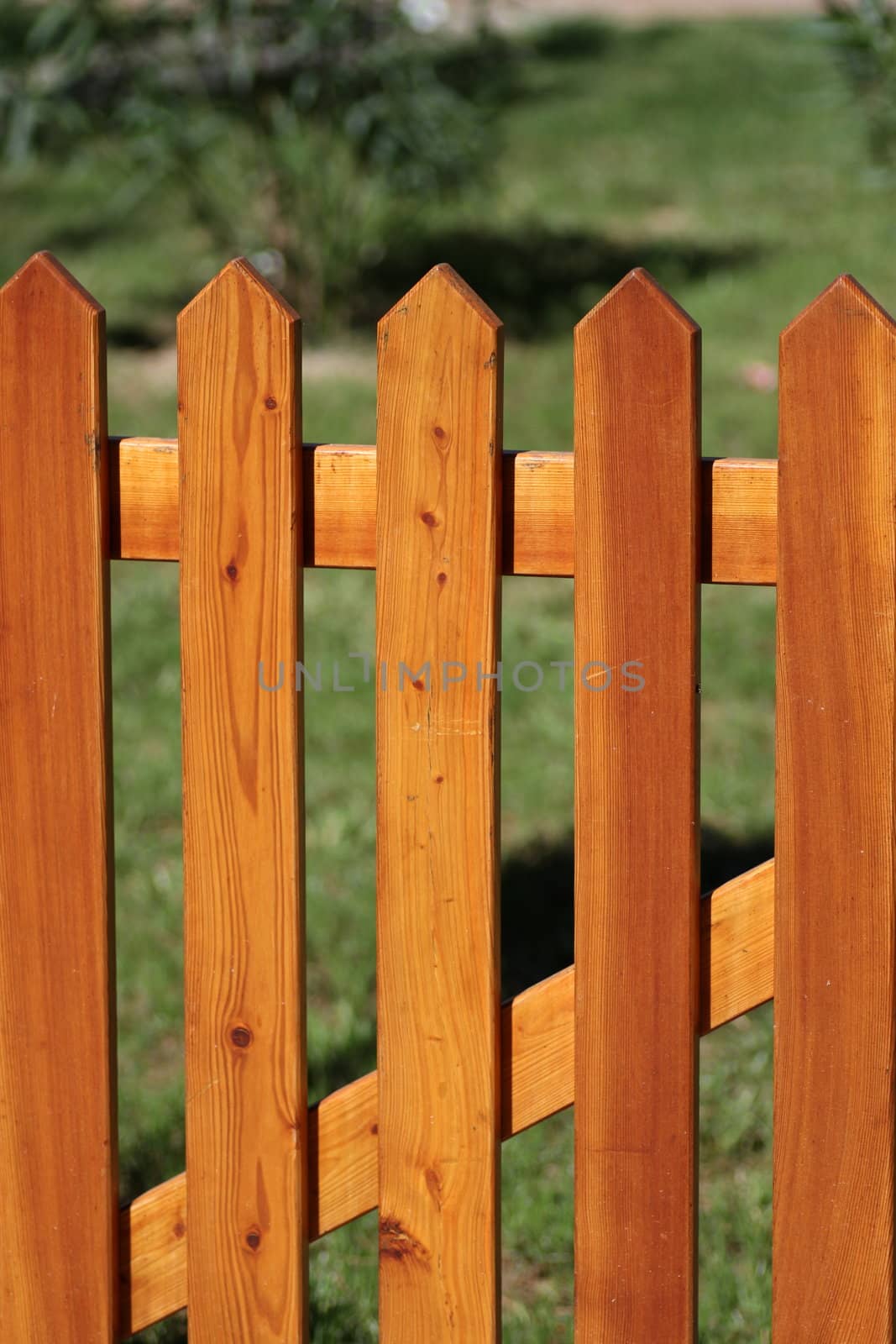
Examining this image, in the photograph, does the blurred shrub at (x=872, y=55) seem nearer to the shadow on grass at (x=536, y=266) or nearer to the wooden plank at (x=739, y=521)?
the shadow on grass at (x=536, y=266)

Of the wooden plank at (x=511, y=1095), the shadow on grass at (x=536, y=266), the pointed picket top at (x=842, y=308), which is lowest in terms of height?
the wooden plank at (x=511, y=1095)

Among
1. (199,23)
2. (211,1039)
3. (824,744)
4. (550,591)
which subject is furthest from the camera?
(199,23)

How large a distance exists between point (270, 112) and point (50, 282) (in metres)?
5.61

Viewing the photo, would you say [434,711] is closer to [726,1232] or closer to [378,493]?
[378,493]

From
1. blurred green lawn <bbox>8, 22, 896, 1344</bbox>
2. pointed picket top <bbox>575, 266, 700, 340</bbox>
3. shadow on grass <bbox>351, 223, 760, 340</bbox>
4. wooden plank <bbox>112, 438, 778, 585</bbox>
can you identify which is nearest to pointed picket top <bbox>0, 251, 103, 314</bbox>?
wooden plank <bbox>112, 438, 778, 585</bbox>

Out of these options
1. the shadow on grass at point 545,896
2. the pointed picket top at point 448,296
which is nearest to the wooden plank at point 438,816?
the pointed picket top at point 448,296

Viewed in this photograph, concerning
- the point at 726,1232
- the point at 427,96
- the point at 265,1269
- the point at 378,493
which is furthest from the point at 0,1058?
the point at 427,96

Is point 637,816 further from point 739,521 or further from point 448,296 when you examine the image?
point 448,296

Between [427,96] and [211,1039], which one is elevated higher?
[427,96]

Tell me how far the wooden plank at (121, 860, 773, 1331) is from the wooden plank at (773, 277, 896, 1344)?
0.14ft

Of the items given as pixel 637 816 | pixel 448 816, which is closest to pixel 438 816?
Answer: pixel 448 816

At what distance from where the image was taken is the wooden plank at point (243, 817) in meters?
1.55

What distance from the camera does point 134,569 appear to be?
529 centimetres

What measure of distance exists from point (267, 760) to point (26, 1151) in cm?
50
